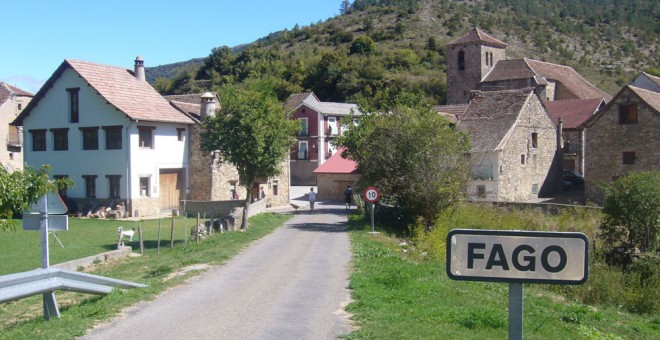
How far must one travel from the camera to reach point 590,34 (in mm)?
111000

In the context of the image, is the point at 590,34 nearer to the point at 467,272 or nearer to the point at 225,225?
the point at 225,225

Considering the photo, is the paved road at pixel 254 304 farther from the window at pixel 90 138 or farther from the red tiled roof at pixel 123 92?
the window at pixel 90 138

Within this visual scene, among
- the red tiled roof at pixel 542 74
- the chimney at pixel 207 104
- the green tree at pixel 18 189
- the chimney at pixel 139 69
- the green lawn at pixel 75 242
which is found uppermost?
the red tiled roof at pixel 542 74

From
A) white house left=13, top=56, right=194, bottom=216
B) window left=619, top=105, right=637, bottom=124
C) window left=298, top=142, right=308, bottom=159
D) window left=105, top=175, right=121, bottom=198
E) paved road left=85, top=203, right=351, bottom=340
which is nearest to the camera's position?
paved road left=85, top=203, right=351, bottom=340

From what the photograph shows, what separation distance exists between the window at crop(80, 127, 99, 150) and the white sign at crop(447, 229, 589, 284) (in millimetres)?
37520

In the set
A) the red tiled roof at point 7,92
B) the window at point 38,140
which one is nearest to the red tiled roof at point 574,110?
the window at point 38,140

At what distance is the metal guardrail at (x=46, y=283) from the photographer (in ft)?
30.9

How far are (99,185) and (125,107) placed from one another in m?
5.02

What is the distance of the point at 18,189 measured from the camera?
31.7 ft

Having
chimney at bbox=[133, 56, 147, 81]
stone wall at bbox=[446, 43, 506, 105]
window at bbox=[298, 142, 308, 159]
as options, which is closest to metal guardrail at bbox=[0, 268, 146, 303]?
chimney at bbox=[133, 56, 147, 81]

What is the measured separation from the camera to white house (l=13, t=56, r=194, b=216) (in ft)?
123

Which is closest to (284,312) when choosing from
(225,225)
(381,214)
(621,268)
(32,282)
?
(32,282)

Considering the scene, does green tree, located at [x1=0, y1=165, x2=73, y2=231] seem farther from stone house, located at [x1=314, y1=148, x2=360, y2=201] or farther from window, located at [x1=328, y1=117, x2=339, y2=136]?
window, located at [x1=328, y1=117, x2=339, y2=136]

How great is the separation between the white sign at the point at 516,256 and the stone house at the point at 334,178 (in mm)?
44211
